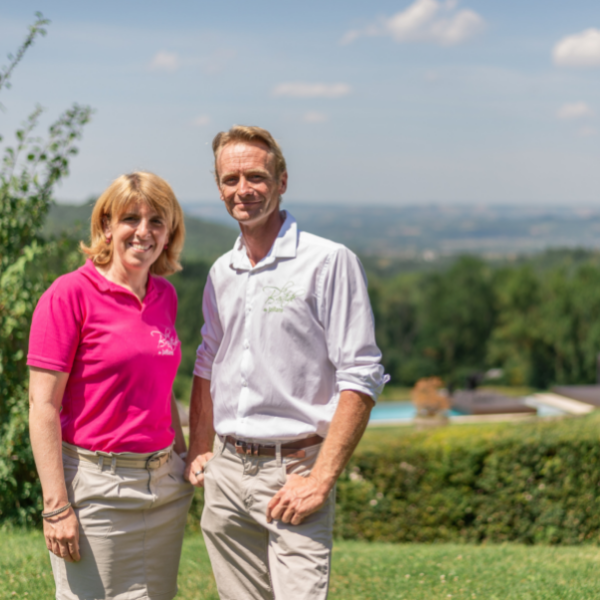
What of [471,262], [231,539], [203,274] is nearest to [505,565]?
[231,539]

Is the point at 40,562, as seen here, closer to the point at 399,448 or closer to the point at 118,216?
the point at 118,216

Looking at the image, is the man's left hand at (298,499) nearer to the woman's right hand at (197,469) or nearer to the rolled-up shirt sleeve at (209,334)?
the woman's right hand at (197,469)

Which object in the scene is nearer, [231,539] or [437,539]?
[231,539]

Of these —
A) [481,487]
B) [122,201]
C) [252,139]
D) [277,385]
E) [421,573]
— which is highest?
[252,139]

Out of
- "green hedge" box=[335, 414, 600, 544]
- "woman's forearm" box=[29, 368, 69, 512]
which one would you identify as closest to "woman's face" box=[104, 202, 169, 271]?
"woman's forearm" box=[29, 368, 69, 512]

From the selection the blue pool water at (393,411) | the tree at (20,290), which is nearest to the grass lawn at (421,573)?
the tree at (20,290)

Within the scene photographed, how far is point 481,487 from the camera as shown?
6754mm

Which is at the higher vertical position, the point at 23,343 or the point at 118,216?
the point at 118,216

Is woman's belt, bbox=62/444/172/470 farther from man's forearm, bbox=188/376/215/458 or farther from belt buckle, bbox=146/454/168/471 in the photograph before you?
man's forearm, bbox=188/376/215/458

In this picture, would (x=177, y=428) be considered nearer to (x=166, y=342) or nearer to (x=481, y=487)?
(x=166, y=342)

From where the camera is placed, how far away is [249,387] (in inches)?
91.3

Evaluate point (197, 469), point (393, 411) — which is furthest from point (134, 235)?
point (393, 411)

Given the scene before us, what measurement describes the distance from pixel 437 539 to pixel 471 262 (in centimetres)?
4336

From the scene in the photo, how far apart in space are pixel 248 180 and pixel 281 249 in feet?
0.88
